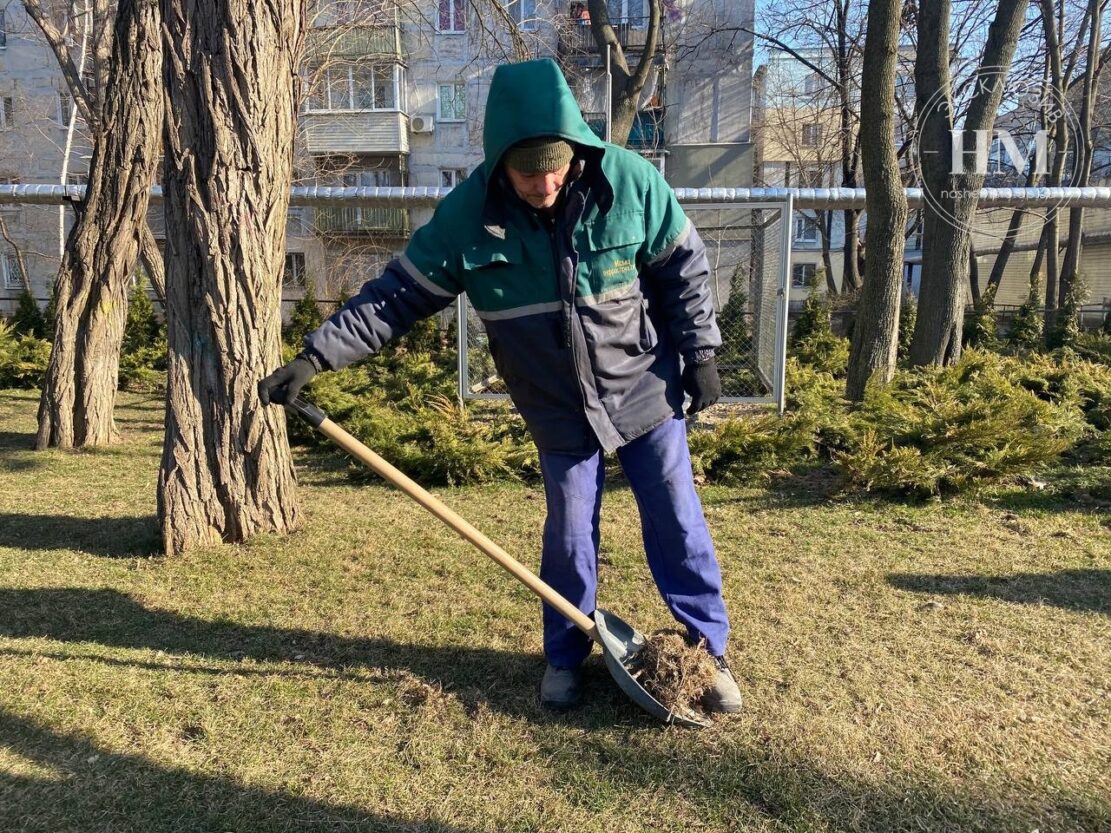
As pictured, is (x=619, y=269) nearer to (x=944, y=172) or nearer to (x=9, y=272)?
(x=944, y=172)

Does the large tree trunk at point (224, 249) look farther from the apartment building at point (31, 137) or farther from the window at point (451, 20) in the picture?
the apartment building at point (31, 137)

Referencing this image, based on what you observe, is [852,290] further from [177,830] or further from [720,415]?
[177,830]

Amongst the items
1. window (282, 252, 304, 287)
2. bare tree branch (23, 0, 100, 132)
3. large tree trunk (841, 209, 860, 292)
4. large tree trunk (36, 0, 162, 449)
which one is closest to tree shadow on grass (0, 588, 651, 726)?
large tree trunk (36, 0, 162, 449)

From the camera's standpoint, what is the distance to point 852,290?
1795cm

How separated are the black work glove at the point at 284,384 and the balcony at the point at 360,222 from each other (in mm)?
19673

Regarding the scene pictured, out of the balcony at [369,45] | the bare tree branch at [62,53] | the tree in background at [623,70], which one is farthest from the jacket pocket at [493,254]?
the balcony at [369,45]

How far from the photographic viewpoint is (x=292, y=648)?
310cm

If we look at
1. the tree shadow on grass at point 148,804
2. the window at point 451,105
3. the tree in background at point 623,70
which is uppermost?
the window at point 451,105

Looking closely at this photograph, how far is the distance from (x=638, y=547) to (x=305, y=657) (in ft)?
6.09

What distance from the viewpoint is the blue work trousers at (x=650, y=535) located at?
8.64 ft

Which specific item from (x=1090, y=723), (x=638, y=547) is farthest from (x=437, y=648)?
(x=1090, y=723)

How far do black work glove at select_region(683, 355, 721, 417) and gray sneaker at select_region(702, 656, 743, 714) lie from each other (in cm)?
90

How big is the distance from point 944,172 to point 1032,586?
18.3 feet

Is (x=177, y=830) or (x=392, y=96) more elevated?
(x=392, y=96)
